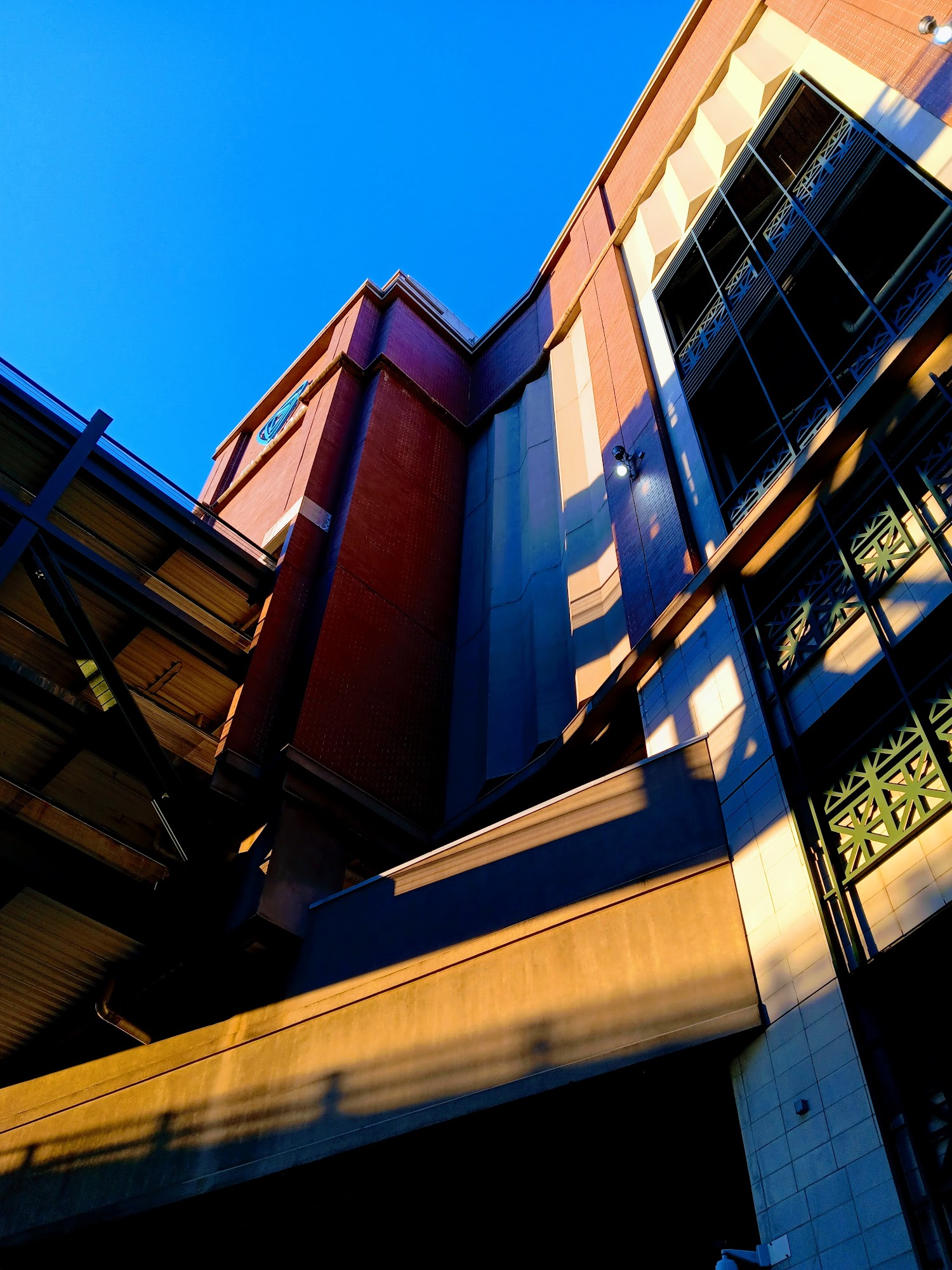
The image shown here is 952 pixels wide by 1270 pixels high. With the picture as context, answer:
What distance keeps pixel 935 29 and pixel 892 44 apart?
1.43m

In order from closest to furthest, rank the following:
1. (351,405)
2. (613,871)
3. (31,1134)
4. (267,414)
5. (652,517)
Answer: (613,871)
(31,1134)
(652,517)
(351,405)
(267,414)

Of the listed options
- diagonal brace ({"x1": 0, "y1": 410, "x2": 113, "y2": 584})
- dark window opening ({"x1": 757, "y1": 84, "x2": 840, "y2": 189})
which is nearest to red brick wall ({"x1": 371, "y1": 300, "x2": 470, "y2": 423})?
dark window opening ({"x1": 757, "y1": 84, "x2": 840, "y2": 189})

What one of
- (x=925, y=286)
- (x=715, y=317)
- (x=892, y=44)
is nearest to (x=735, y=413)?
(x=715, y=317)

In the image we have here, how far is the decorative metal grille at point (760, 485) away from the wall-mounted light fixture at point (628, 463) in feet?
8.85

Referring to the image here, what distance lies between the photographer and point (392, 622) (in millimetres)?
17922

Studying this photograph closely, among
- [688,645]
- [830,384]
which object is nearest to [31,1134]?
[688,645]

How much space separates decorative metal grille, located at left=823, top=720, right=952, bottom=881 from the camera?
24.7ft

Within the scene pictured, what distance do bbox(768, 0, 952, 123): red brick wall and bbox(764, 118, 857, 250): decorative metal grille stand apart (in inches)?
37.4

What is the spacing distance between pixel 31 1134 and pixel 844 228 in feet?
58.4

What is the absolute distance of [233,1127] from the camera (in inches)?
422

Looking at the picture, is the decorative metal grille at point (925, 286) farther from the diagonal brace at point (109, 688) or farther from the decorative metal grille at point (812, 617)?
the diagonal brace at point (109, 688)

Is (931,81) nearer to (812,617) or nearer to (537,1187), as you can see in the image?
(812,617)

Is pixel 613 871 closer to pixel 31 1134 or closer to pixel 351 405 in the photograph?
pixel 31 1134

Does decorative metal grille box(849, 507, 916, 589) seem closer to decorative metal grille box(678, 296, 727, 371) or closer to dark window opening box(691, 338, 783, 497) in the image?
dark window opening box(691, 338, 783, 497)
